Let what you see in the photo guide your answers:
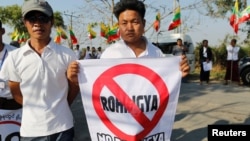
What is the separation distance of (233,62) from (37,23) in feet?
38.5

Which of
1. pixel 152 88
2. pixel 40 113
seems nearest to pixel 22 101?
pixel 40 113

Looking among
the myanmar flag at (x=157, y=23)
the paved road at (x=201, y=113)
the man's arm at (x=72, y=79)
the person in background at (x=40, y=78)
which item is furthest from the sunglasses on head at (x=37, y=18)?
the myanmar flag at (x=157, y=23)

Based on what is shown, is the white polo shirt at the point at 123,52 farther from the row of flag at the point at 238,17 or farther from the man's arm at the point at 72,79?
the row of flag at the point at 238,17

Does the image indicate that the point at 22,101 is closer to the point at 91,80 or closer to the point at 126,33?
the point at 91,80

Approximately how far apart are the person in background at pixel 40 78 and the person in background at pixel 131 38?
123mm

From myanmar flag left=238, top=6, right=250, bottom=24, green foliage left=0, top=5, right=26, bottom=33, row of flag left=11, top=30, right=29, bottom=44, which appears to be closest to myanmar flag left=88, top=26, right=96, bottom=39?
row of flag left=11, top=30, right=29, bottom=44

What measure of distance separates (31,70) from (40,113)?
0.30 m

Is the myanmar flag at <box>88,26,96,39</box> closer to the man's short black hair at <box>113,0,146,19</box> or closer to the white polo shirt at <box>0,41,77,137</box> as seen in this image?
the man's short black hair at <box>113,0,146,19</box>

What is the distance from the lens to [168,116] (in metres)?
2.53

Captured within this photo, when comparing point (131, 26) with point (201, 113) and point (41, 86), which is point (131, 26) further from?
point (201, 113)

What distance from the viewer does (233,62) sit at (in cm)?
1322

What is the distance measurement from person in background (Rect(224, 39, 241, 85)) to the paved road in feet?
9.24

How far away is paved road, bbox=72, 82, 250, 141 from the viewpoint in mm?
5773

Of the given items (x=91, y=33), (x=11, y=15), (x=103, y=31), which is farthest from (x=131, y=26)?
(x=11, y=15)
